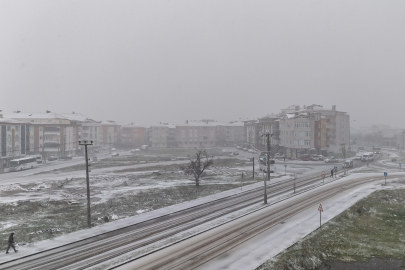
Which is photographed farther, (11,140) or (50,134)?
(50,134)

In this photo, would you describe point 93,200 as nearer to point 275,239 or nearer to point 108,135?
point 275,239

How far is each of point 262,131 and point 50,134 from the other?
2750 inches

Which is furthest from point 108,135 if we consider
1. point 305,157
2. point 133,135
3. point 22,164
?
point 305,157

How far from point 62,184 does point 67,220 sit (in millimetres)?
23127

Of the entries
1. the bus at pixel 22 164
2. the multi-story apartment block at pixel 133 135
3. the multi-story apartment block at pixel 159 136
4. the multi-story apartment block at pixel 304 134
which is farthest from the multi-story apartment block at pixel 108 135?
the multi-story apartment block at pixel 304 134

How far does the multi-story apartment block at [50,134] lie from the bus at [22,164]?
20.6m

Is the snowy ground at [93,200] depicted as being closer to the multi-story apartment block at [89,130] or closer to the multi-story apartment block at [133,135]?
the multi-story apartment block at [89,130]

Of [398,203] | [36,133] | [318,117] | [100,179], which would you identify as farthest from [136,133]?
[398,203]

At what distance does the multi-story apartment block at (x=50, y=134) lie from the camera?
332 feet

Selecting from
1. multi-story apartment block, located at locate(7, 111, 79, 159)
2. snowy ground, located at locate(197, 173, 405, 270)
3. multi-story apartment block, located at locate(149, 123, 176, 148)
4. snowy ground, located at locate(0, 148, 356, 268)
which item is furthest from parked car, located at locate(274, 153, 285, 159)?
multi-story apartment block, located at locate(149, 123, 176, 148)

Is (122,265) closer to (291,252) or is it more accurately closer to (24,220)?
(291,252)

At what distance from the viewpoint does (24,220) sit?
30.0 metres

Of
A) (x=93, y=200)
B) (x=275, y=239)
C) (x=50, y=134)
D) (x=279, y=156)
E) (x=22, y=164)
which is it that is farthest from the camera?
(x=50, y=134)

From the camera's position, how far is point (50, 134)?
342 ft
